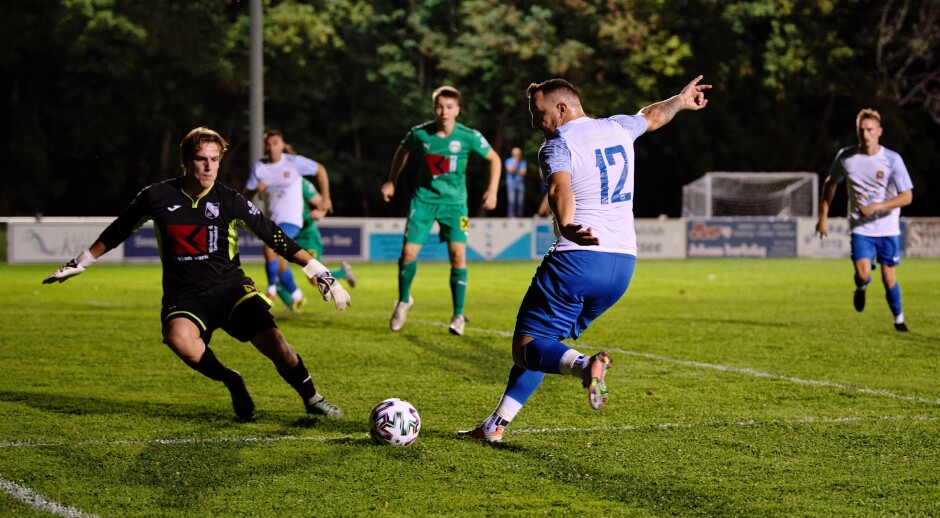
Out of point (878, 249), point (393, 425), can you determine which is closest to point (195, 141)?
point (393, 425)

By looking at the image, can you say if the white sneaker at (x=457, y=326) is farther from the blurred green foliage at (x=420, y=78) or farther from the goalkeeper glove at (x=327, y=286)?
the blurred green foliage at (x=420, y=78)

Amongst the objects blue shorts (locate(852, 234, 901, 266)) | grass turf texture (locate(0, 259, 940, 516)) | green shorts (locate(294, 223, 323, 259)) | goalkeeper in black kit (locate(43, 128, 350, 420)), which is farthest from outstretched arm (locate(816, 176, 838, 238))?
A: goalkeeper in black kit (locate(43, 128, 350, 420))

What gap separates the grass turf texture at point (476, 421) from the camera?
4.97 m

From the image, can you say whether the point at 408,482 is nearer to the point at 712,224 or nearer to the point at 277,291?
the point at 277,291

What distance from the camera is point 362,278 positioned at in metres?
22.0

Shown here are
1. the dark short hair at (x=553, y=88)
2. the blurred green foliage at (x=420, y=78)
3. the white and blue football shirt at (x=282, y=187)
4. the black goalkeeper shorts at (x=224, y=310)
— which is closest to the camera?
the dark short hair at (x=553, y=88)

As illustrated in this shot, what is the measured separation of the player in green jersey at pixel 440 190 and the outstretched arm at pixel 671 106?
499 centimetres

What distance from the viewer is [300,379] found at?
22.7 ft

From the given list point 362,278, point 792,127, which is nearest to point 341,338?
point 362,278

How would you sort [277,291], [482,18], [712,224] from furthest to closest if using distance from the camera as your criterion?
[482,18] < [712,224] < [277,291]

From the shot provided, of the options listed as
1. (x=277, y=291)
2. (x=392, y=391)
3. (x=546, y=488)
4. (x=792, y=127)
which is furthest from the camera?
(x=792, y=127)

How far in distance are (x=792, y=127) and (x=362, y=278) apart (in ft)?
84.1

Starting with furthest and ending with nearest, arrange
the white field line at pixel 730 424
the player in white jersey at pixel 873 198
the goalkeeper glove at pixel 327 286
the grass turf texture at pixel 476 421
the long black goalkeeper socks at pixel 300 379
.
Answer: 1. the player in white jersey at pixel 873 198
2. the long black goalkeeper socks at pixel 300 379
3. the white field line at pixel 730 424
4. the goalkeeper glove at pixel 327 286
5. the grass turf texture at pixel 476 421

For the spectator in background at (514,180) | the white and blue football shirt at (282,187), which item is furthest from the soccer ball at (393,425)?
the spectator in background at (514,180)
